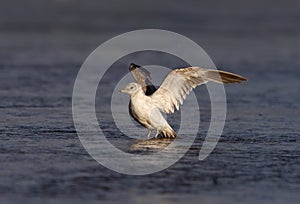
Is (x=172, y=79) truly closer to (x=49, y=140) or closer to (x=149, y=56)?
(x=49, y=140)

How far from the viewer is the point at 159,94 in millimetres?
11234

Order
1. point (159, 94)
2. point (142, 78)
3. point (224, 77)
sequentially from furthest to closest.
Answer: point (224, 77) → point (142, 78) → point (159, 94)

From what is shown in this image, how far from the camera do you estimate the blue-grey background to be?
8125mm

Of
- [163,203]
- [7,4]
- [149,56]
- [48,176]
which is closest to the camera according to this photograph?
[163,203]

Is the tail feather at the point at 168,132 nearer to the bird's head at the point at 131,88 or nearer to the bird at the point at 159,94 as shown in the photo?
the bird at the point at 159,94

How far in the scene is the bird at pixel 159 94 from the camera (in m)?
11.0

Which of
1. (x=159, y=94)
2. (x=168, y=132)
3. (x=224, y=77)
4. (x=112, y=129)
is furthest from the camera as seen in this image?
(x=224, y=77)

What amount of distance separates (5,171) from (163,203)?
191 centimetres

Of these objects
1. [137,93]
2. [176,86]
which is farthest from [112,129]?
[176,86]

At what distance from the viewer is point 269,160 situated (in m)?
9.65

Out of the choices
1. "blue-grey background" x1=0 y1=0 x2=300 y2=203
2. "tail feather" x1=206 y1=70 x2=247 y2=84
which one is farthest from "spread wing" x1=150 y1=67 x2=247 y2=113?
"blue-grey background" x1=0 y1=0 x2=300 y2=203

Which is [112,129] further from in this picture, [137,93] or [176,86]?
[176,86]

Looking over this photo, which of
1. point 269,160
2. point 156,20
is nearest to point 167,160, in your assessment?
point 269,160

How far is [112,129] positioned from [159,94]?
0.87m
